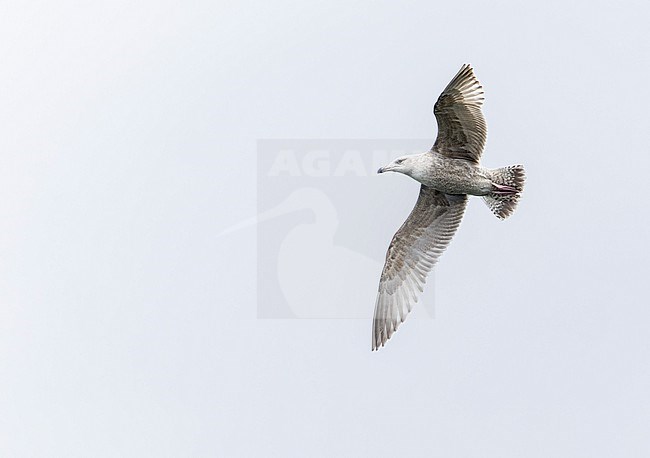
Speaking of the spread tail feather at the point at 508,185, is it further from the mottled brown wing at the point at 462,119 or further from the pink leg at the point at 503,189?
the mottled brown wing at the point at 462,119

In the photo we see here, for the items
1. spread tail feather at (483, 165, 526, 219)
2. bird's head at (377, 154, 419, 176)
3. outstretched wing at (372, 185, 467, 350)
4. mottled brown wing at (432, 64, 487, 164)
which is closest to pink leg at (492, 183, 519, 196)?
spread tail feather at (483, 165, 526, 219)

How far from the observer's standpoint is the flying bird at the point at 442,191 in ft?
55.0

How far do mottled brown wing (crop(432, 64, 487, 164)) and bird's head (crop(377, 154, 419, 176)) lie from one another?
40 centimetres

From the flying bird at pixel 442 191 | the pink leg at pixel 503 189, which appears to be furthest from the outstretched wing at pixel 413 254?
the pink leg at pixel 503 189

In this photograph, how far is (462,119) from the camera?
1686 centimetres

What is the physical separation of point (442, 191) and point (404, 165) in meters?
0.91

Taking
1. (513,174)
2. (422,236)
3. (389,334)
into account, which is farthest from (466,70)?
(389,334)

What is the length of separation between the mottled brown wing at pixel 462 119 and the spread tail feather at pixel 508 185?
53cm

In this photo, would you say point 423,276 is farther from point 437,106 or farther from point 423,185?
point 437,106

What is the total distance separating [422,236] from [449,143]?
2.06 meters

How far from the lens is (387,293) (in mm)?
18891

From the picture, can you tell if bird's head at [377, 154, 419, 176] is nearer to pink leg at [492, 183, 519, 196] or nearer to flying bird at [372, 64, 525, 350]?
flying bird at [372, 64, 525, 350]

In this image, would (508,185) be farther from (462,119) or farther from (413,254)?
(413,254)

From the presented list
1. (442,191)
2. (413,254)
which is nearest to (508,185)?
(442,191)
